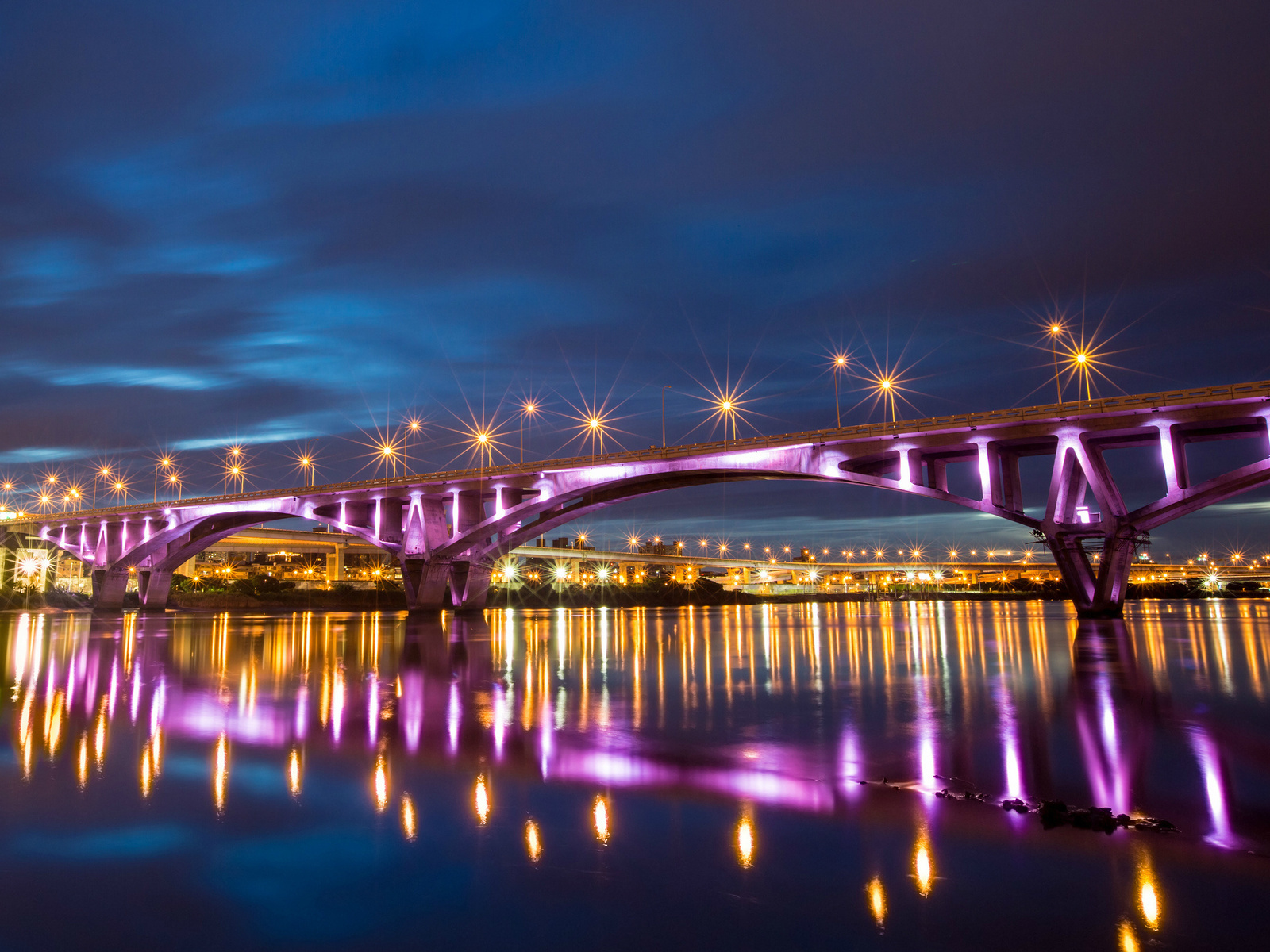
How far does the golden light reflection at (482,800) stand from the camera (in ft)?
26.9

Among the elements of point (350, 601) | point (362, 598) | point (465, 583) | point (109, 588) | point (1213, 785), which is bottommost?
point (1213, 785)

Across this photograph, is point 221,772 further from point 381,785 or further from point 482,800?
point 482,800

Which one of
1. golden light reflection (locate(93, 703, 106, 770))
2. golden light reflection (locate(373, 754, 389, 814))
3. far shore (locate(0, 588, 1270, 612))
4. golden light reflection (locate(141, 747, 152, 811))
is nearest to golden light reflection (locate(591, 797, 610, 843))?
golden light reflection (locate(373, 754, 389, 814))

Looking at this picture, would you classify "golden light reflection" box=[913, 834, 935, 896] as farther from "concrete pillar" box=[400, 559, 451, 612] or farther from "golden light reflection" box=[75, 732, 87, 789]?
"concrete pillar" box=[400, 559, 451, 612]

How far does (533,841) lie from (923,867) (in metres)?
3.30

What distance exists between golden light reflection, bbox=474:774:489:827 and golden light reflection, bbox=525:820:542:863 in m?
0.46

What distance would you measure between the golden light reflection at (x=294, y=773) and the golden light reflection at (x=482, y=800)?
77.2 inches

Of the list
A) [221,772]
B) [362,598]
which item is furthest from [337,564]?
[221,772]

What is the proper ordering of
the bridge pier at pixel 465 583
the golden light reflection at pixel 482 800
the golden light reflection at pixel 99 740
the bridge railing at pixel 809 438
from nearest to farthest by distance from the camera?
the golden light reflection at pixel 482 800 → the golden light reflection at pixel 99 740 → the bridge railing at pixel 809 438 → the bridge pier at pixel 465 583

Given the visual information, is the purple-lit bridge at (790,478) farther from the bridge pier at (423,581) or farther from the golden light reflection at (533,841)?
the golden light reflection at (533,841)

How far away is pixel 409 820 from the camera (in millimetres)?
8148

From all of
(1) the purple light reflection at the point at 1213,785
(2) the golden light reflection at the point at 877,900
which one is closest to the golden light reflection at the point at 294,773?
(2) the golden light reflection at the point at 877,900

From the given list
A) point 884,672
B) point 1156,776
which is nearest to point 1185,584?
point 884,672

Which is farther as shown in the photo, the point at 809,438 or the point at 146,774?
the point at 809,438
